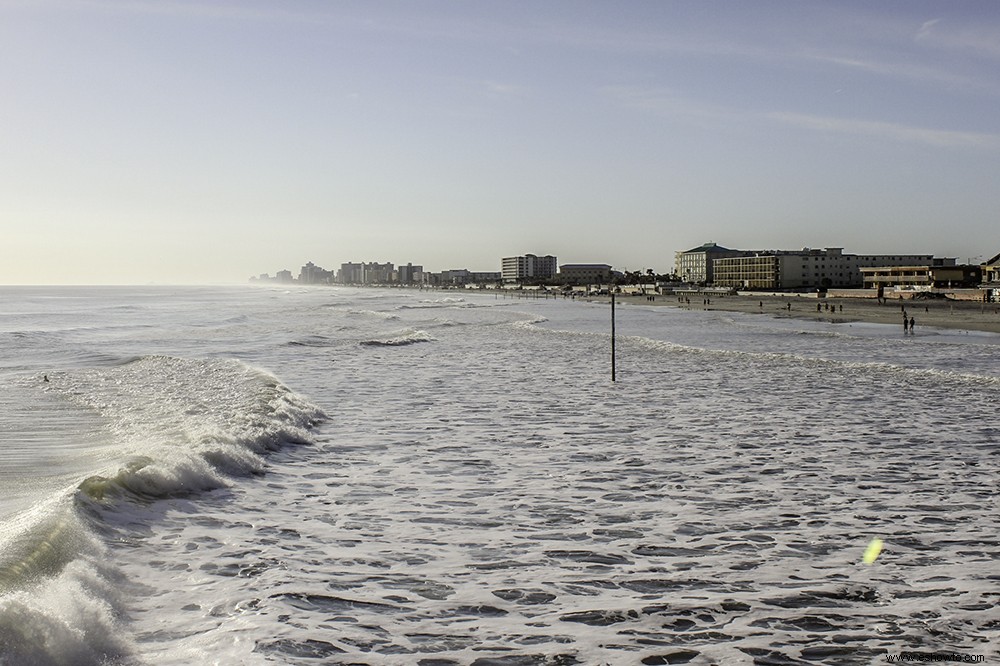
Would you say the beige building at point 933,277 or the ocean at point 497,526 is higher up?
the beige building at point 933,277

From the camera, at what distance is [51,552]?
868cm

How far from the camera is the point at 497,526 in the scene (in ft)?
34.0

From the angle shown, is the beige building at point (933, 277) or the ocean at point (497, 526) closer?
the ocean at point (497, 526)

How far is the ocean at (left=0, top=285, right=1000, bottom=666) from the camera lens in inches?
275

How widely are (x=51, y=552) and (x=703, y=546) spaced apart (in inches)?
306

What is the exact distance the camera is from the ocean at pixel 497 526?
6.98 metres

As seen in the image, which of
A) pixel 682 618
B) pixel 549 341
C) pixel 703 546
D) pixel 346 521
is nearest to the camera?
pixel 682 618

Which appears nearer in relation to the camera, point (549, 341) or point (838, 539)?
point (838, 539)

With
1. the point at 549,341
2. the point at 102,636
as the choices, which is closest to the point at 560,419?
the point at 102,636

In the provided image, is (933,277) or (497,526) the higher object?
(933,277)

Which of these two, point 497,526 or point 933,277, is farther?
point 933,277

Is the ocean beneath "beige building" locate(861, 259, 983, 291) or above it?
beneath

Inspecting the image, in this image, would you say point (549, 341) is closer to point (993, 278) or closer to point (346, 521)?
point (346, 521)

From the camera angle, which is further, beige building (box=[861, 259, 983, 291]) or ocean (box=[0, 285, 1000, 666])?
beige building (box=[861, 259, 983, 291])
